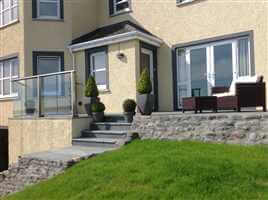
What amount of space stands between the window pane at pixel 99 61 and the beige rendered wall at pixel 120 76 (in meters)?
0.54

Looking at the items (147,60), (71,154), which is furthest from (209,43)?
(71,154)

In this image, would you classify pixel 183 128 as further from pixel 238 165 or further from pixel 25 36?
pixel 25 36

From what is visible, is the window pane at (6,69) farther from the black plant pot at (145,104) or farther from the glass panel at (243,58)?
the glass panel at (243,58)

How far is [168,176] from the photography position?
6348 mm

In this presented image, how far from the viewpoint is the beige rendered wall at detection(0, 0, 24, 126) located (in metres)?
16.2

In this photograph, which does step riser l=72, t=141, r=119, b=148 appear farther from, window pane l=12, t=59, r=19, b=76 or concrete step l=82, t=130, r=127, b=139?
window pane l=12, t=59, r=19, b=76

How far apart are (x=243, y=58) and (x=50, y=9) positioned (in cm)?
963

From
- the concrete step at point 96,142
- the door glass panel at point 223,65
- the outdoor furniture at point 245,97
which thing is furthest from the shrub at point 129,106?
the door glass panel at point 223,65

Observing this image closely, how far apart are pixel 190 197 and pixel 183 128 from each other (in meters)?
4.00

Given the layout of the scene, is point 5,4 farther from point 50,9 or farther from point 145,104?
point 145,104

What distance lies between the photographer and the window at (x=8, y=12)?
1695cm

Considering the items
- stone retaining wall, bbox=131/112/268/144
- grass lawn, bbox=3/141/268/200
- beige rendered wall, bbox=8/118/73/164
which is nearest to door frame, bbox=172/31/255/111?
stone retaining wall, bbox=131/112/268/144

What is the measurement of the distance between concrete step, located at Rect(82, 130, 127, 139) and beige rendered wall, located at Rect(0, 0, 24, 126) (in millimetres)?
6195

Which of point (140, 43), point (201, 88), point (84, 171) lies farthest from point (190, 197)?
point (140, 43)
